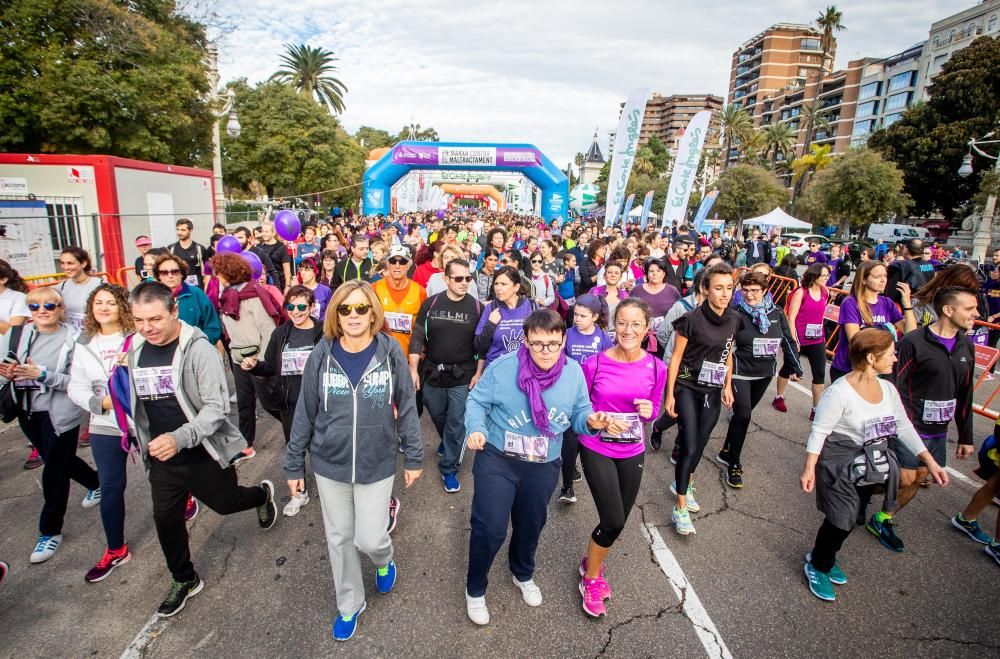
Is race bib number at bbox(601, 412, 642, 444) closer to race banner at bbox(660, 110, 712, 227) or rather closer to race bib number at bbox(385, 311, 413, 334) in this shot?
race bib number at bbox(385, 311, 413, 334)

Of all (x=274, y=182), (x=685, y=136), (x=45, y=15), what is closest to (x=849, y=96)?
(x=685, y=136)

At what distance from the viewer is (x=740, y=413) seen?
441cm

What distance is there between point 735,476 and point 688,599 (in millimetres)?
1758

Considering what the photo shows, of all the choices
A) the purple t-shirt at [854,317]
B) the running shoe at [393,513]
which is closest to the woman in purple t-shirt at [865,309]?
the purple t-shirt at [854,317]

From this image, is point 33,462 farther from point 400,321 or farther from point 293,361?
point 400,321

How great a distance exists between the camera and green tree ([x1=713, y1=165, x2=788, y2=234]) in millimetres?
41562

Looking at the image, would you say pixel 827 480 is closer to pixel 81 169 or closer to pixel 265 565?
pixel 265 565

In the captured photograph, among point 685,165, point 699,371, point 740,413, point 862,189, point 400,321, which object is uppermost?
point 862,189

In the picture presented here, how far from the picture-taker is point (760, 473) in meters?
4.81

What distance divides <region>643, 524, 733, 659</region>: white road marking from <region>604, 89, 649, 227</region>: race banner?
14.7m

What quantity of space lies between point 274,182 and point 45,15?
13.7 m

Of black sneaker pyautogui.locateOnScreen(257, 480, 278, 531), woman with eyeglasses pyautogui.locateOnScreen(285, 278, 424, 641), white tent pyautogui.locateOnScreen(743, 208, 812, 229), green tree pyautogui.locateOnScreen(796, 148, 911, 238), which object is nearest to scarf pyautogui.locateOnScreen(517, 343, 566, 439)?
woman with eyeglasses pyautogui.locateOnScreen(285, 278, 424, 641)

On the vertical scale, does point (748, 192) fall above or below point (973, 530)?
above

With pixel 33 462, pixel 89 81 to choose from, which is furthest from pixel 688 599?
pixel 89 81
